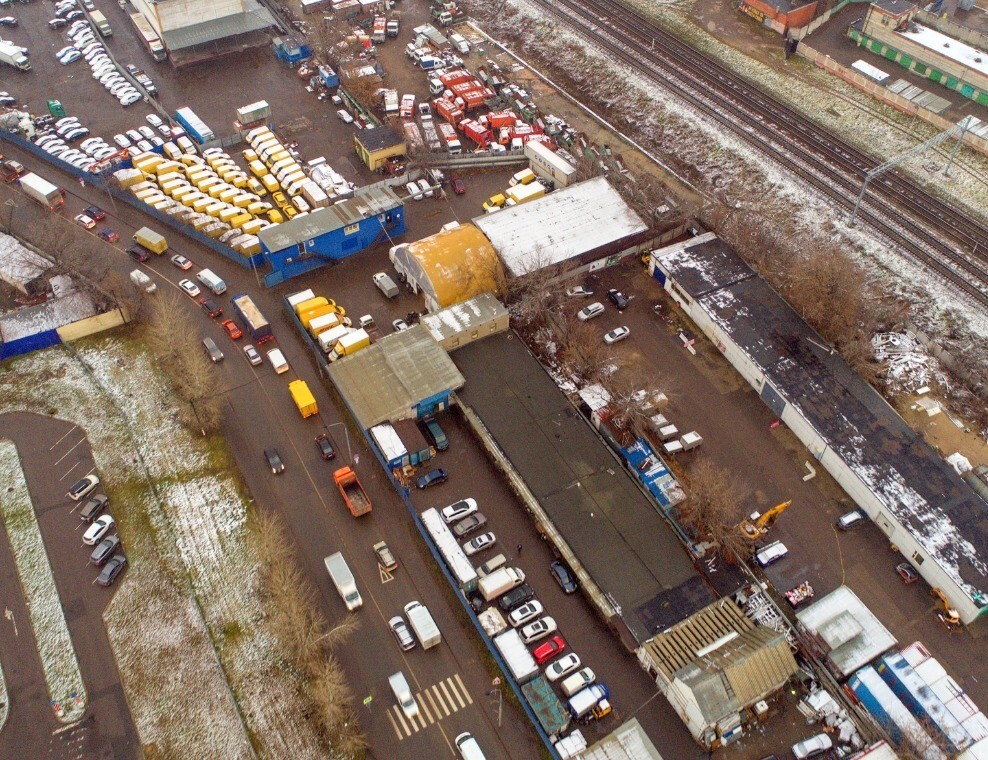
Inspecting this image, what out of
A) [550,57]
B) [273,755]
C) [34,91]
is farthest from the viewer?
[550,57]

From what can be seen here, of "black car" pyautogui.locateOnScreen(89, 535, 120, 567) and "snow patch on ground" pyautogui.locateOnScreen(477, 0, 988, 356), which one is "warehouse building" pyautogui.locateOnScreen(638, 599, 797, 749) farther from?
"snow patch on ground" pyautogui.locateOnScreen(477, 0, 988, 356)

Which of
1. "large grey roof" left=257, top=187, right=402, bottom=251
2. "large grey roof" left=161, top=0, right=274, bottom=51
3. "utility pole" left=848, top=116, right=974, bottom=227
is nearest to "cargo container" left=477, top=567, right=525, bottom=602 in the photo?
"large grey roof" left=257, top=187, right=402, bottom=251

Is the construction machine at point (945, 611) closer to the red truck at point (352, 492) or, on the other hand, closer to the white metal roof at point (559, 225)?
the white metal roof at point (559, 225)

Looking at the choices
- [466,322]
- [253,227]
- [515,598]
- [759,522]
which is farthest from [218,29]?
[759,522]

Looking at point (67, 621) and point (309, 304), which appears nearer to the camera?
point (67, 621)

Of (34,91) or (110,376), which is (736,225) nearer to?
(110,376)

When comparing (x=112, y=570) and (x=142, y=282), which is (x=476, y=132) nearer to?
(x=142, y=282)

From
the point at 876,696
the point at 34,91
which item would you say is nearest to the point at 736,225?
the point at 876,696
